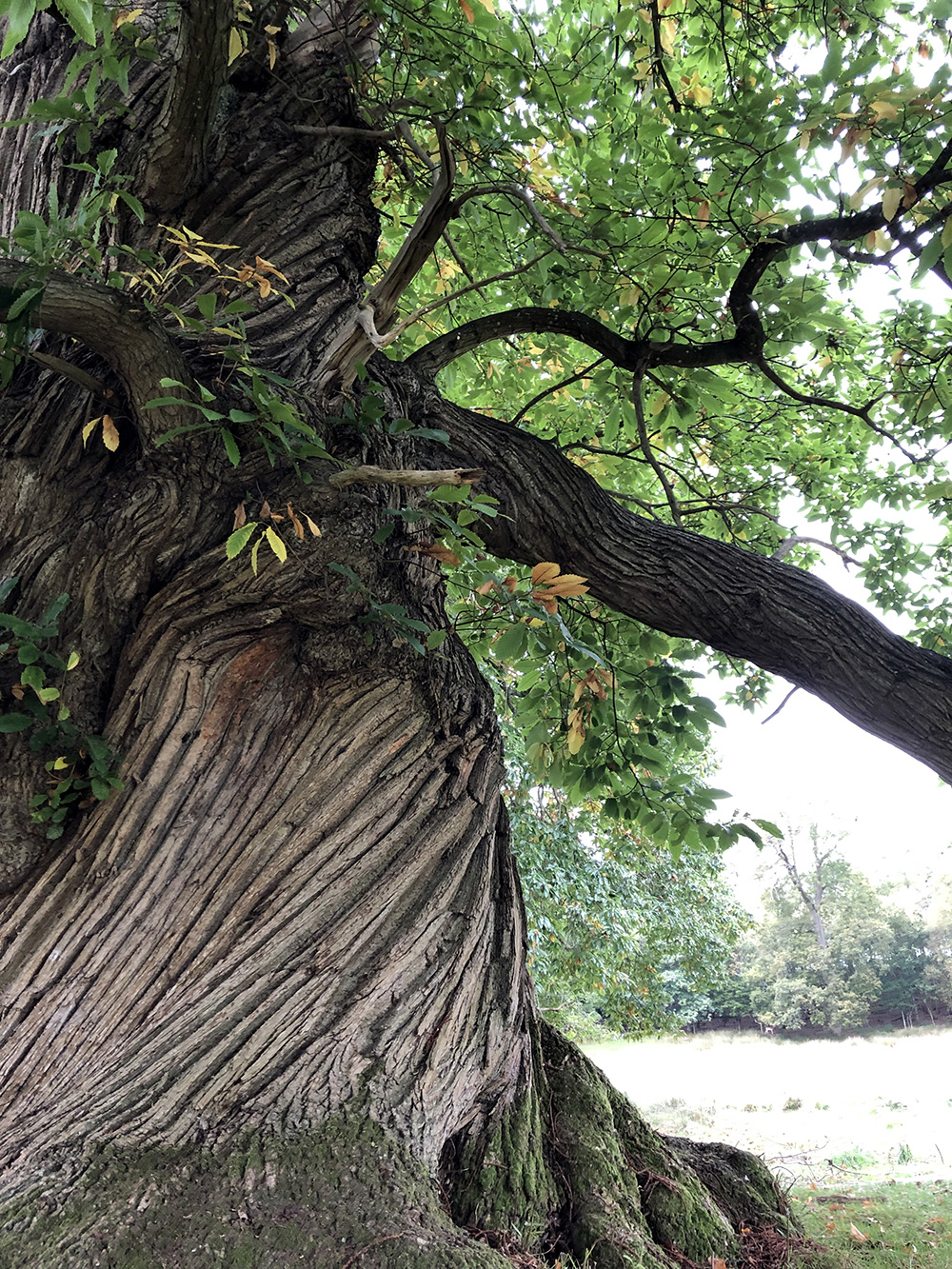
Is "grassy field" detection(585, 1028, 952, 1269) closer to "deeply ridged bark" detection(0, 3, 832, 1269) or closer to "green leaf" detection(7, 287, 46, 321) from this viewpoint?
"deeply ridged bark" detection(0, 3, 832, 1269)

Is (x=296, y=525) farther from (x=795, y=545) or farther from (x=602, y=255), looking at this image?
(x=795, y=545)

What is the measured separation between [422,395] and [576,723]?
1319 mm

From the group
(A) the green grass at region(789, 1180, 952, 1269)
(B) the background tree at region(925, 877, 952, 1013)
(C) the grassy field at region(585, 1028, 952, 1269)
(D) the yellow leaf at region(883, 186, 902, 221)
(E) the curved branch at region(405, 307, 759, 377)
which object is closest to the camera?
(D) the yellow leaf at region(883, 186, 902, 221)

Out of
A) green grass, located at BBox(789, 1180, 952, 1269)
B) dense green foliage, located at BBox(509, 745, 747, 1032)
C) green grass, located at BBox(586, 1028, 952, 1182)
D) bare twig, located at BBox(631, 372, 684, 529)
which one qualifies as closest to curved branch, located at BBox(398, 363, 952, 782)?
bare twig, located at BBox(631, 372, 684, 529)

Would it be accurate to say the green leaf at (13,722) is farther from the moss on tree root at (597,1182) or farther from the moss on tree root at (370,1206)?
the moss on tree root at (597,1182)

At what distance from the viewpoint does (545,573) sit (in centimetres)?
196

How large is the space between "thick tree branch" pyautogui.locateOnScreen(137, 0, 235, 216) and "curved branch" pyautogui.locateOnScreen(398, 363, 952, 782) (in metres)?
0.88

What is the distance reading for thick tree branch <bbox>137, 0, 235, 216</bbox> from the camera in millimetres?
1924

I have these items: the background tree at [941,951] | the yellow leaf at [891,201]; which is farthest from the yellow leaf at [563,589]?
the background tree at [941,951]

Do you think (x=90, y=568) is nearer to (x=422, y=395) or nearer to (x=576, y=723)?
(x=422, y=395)

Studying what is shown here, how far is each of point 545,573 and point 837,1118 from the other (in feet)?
51.8

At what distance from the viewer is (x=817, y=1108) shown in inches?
589

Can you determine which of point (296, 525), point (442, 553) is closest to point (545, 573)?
point (442, 553)

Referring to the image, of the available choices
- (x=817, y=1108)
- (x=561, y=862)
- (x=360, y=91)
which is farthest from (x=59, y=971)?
(x=817, y=1108)
